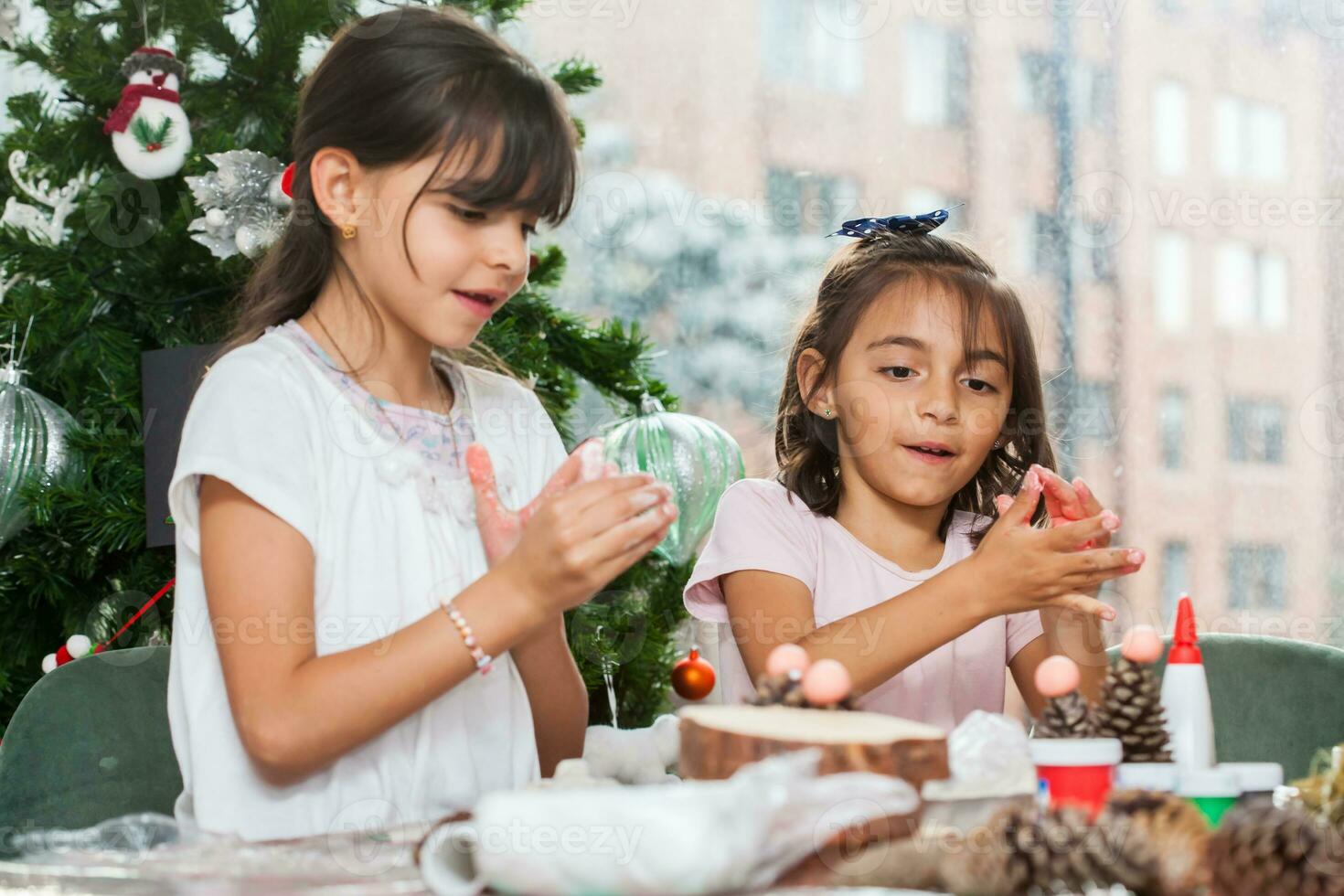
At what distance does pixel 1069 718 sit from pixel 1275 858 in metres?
0.19

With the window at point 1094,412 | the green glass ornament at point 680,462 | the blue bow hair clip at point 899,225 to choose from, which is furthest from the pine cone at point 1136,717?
the window at point 1094,412

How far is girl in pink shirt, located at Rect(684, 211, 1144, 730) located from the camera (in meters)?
1.33

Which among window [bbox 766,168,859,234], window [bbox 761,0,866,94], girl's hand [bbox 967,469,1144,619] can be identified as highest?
window [bbox 761,0,866,94]

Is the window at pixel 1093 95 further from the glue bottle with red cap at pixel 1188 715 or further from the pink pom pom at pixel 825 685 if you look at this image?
the pink pom pom at pixel 825 685

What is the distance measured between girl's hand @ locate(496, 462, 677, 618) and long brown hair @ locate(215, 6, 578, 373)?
11.6 inches

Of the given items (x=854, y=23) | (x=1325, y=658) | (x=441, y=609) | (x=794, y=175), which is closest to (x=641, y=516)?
(x=441, y=609)

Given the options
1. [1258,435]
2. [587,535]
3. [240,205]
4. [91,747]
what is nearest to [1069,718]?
[587,535]

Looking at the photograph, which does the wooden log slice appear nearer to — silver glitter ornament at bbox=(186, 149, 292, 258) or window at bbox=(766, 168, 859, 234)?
silver glitter ornament at bbox=(186, 149, 292, 258)

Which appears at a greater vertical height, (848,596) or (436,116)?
(436,116)

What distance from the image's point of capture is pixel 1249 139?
9.02ft

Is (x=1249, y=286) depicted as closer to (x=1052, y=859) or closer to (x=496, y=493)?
(x=496, y=493)

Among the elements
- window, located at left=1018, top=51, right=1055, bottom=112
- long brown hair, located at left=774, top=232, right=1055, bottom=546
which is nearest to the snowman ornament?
long brown hair, located at left=774, top=232, right=1055, bottom=546

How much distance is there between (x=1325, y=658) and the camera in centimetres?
130

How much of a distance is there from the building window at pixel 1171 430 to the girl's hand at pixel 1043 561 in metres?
1.73
